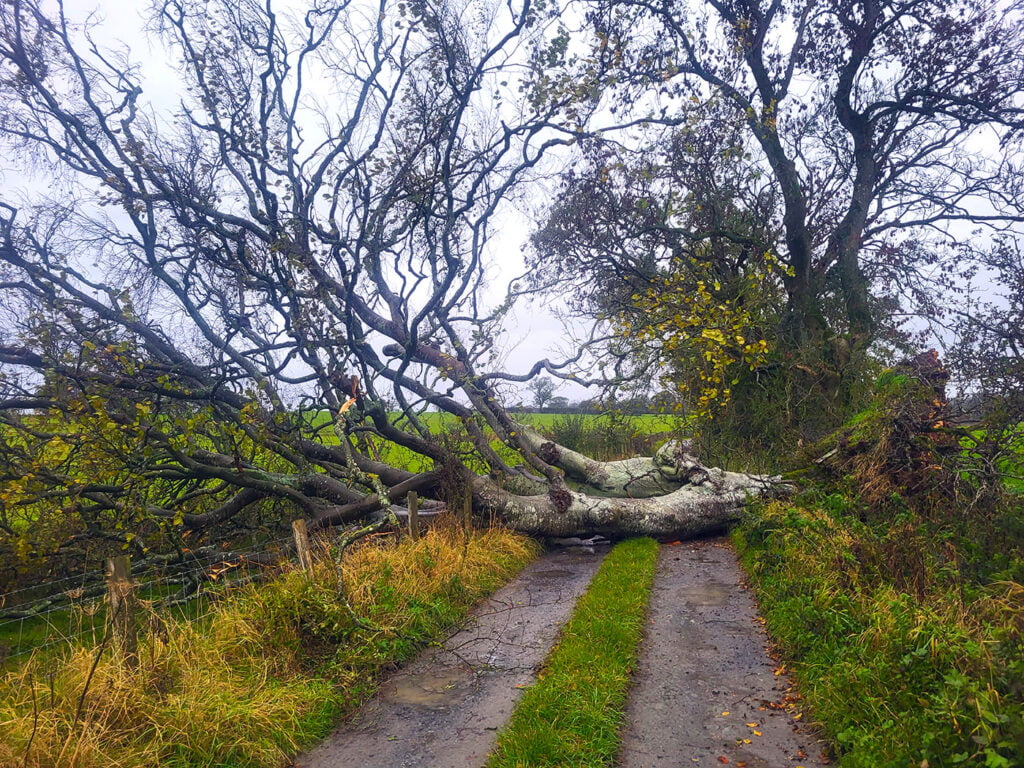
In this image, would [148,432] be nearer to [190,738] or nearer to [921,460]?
[190,738]

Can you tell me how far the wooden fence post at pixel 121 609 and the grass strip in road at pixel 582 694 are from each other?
2656 millimetres

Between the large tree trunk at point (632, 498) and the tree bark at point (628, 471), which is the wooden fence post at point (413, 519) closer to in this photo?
the large tree trunk at point (632, 498)

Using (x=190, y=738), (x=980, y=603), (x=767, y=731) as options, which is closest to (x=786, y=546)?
(x=980, y=603)

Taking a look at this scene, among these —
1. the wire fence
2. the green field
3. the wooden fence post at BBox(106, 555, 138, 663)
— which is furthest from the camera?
the green field

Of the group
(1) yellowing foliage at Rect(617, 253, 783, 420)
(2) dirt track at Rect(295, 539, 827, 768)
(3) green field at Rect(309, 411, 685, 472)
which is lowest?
(2) dirt track at Rect(295, 539, 827, 768)

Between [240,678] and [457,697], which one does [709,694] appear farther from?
[240,678]

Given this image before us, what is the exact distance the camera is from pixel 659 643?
6.29 m

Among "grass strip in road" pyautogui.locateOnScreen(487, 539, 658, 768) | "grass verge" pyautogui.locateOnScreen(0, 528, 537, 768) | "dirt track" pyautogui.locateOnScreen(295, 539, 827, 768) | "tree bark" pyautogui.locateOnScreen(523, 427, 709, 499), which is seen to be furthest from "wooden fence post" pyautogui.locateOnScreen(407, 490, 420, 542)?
"tree bark" pyautogui.locateOnScreen(523, 427, 709, 499)

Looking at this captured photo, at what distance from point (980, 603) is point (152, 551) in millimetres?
9279

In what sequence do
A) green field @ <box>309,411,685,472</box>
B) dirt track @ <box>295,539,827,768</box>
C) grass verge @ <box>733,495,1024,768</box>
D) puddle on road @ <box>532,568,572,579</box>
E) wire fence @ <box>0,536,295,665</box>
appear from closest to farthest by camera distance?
grass verge @ <box>733,495,1024,768</box> → dirt track @ <box>295,539,827,768</box> → wire fence @ <box>0,536,295,665</box> → puddle on road @ <box>532,568,572,579</box> → green field @ <box>309,411,685,472</box>

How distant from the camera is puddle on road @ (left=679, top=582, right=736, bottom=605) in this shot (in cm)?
769

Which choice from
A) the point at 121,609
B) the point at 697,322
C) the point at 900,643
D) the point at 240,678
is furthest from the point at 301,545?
the point at 697,322

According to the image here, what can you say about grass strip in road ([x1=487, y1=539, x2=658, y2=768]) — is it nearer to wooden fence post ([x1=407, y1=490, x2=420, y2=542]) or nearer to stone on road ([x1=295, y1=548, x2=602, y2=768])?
stone on road ([x1=295, y1=548, x2=602, y2=768])

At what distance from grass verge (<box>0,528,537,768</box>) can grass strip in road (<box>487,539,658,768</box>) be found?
1.36 m
